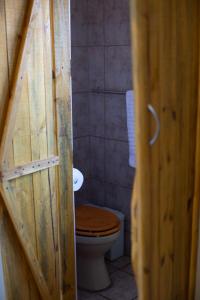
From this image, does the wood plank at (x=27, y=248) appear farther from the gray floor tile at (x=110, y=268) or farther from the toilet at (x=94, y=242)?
the gray floor tile at (x=110, y=268)

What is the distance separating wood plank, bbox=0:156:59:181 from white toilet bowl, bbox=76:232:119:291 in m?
0.84

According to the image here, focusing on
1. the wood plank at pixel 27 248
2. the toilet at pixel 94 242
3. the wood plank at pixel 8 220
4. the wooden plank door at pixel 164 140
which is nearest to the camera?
the wooden plank door at pixel 164 140

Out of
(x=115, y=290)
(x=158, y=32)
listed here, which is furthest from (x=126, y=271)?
(x=158, y=32)

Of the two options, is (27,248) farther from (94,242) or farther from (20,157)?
(94,242)

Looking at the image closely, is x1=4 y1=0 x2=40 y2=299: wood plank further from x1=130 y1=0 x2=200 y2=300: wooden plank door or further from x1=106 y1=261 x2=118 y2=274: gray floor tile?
x1=106 y1=261 x2=118 y2=274: gray floor tile

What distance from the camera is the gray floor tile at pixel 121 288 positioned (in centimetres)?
282

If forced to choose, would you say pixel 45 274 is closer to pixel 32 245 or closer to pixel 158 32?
pixel 32 245

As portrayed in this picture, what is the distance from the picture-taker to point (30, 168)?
2074 mm

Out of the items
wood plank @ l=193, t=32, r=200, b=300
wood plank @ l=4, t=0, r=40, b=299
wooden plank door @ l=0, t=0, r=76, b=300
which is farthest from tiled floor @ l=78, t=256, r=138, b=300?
wood plank @ l=193, t=32, r=200, b=300

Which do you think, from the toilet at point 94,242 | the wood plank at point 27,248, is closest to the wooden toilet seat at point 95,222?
the toilet at point 94,242

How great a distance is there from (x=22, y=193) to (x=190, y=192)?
34.3 inches

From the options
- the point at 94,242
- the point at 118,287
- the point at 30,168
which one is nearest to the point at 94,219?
the point at 94,242

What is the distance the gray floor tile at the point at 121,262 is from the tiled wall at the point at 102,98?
0.14m

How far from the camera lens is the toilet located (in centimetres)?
276
